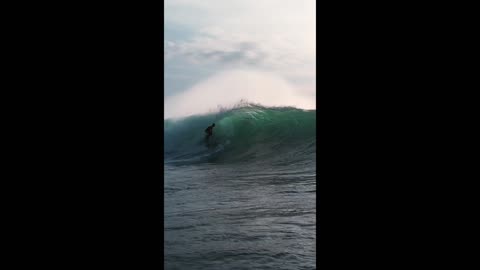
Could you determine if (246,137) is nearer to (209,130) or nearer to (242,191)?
(209,130)

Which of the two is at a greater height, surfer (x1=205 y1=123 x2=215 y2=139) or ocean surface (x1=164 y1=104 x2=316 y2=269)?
surfer (x1=205 y1=123 x2=215 y2=139)

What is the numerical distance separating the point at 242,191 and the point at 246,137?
3150 mm

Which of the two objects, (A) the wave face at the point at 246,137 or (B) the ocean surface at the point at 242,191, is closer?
(B) the ocean surface at the point at 242,191

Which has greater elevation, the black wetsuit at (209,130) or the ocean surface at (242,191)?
the black wetsuit at (209,130)

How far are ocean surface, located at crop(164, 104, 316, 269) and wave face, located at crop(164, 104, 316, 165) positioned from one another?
1.1 inches

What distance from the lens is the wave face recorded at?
11.8 metres

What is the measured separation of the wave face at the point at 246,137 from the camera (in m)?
11.8

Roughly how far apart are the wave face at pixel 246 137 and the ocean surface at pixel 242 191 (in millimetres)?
27

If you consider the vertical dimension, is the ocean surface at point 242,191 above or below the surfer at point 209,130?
below

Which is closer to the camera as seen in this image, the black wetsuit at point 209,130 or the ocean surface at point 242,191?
the ocean surface at point 242,191

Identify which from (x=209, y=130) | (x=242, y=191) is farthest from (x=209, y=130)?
(x=242, y=191)

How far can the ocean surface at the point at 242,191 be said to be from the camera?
4855 mm

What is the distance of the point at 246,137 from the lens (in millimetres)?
12602

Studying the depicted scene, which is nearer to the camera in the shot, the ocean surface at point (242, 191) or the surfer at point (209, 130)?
the ocean surface at point (242, 191)
